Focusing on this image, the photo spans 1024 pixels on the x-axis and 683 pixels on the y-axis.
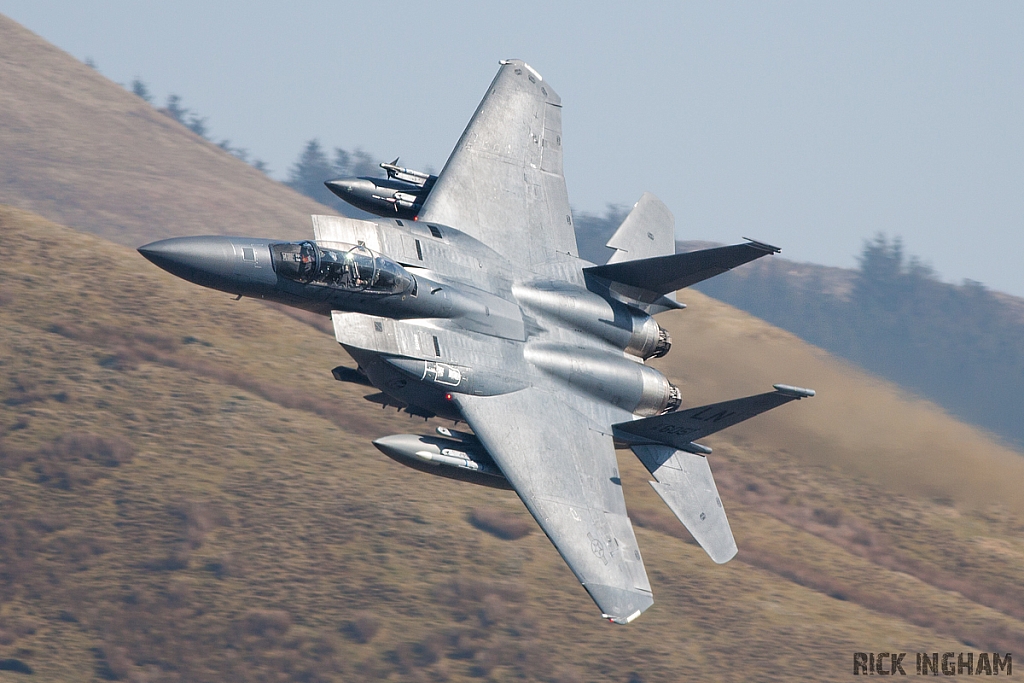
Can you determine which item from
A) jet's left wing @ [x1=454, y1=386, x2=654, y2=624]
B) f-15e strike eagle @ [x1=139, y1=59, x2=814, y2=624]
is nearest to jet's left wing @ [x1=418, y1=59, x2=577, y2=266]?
f-15e strike eagle @ [x1=139, y1=59, x2=814, y2=624]

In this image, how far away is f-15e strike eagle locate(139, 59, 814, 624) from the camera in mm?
22484

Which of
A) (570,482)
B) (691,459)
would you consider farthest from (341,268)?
(691,459)

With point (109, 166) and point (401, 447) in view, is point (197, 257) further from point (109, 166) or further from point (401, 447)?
point (109, 166)

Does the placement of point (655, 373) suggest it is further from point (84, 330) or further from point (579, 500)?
point (84, 330)

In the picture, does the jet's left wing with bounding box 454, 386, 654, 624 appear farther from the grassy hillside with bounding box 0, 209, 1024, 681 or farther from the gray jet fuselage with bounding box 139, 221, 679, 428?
the grassy hillside with bounding box 0, 209, 1024, 681

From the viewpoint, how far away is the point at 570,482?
959 inches

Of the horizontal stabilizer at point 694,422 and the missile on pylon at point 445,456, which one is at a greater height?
the horizontal stabilizer at point 694,422

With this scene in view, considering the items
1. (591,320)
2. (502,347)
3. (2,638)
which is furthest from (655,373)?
(2,638)

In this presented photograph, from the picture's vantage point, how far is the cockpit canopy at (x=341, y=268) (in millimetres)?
21797

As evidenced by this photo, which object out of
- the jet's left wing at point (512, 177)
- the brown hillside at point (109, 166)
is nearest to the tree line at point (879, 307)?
the brown hillside at point (109, 166)

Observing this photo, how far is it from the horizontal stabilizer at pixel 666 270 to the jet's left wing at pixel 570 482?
400 cm

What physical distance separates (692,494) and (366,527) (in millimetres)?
23389

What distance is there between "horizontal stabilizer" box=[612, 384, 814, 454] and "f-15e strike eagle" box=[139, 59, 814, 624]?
55 millimetres

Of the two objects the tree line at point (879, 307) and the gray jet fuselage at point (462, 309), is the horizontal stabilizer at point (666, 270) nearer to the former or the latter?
the gray jet fuselage at point (462, 309)
